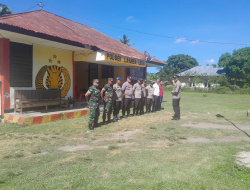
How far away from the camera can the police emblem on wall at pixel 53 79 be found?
9.33 m

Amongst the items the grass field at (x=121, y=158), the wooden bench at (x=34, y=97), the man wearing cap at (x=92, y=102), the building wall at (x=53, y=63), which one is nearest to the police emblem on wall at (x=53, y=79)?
the building wall at (x=53, y=63)

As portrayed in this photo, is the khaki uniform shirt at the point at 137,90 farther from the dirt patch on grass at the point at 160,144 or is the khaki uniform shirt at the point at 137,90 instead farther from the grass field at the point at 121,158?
the dirt patch on grass at the point at 160,144

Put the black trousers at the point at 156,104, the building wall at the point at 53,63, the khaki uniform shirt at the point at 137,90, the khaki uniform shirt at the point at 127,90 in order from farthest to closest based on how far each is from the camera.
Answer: the black trousers at the point at 156,104, the khaki uniform shirt at the point at 137,90, the building wall at the point at 53,63, the khaki uniform shirt at the point at 127,90

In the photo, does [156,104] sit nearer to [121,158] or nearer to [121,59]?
[121,59]

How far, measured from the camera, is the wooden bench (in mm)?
7918

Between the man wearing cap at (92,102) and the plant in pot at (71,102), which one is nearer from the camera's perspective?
the man wearing cap at (92,102)

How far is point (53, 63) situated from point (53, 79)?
29.5 inches

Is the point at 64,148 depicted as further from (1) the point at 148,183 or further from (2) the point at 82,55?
(2) the point at 82,55

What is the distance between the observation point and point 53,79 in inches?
391


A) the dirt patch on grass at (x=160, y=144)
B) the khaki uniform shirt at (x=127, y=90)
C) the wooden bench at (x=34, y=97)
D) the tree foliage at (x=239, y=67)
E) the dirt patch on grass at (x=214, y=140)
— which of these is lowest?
the dirt patch on grass at (x=160, y=144)

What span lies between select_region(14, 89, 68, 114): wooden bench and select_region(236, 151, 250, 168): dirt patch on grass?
6.83 metres

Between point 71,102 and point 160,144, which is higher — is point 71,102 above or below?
above

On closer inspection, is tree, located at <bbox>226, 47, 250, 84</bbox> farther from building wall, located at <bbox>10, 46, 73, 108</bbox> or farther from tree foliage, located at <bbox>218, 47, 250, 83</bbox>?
building wall, located at <bbox>10, 46, 73, 108</bbox>

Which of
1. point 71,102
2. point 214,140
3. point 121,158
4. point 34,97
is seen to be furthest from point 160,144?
point 71,102
